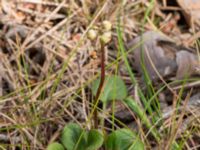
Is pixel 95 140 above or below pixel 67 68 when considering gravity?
below

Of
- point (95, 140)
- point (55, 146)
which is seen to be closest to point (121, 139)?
point (95, 140)

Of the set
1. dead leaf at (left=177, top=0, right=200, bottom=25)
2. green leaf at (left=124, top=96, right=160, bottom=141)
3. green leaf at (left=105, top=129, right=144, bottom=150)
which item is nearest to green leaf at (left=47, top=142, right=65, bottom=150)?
green leaf at (left=105, top=129, right=144, bottom=150)

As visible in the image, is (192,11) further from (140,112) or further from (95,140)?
(95,140)

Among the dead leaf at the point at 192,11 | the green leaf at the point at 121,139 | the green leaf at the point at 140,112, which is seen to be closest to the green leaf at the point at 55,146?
the green leaf at the point at 121,139

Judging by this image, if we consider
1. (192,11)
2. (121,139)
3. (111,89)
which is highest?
(192,11)

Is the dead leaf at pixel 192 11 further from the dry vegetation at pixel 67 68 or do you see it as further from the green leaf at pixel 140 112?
the green leaf at pixel 140 112

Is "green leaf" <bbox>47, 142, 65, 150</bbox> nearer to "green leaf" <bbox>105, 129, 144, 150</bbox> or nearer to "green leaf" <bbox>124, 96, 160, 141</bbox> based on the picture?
"green leaf" <bbox>105, 129, 144, 150</bbox>

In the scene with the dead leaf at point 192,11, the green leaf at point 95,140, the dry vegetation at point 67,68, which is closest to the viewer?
the green leaf at point 95,140
